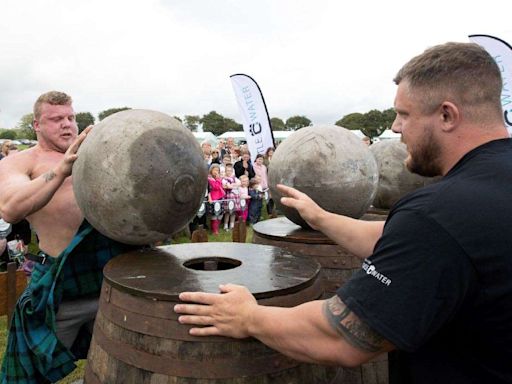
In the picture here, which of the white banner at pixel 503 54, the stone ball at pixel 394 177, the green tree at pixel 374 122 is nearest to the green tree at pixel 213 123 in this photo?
the green tree at pixel 374 122

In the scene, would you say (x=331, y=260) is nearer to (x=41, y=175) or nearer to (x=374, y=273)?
(x=374, y=273)

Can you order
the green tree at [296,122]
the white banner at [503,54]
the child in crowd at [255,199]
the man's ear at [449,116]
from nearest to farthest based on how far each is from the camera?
the man's ear at [449,116] → the white banner at [503,54] → the child in crowd at [255,199] → the green tree at [296,122]

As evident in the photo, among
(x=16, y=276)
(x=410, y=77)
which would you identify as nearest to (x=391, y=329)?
(x=410, y=77)

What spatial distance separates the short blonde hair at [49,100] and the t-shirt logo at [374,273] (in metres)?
2.93

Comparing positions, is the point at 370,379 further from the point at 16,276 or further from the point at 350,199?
the point at 16,276

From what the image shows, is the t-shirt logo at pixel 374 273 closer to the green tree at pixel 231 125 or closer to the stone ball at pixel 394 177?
the stone ball at pixel 394 177

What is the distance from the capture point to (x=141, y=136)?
2.74 meters

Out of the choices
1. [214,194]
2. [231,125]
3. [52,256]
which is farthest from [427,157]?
[231,125]

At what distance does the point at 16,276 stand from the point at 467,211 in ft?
16.3

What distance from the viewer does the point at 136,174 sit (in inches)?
106

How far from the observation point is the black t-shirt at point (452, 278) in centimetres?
152

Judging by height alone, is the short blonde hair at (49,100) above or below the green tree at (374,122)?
above

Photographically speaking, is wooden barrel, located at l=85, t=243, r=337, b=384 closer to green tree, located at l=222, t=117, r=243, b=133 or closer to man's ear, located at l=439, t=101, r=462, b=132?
man's ear, located at l=439, t=101, r=462, b=132

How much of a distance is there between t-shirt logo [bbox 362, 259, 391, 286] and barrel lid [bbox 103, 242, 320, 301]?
646 millimetres
